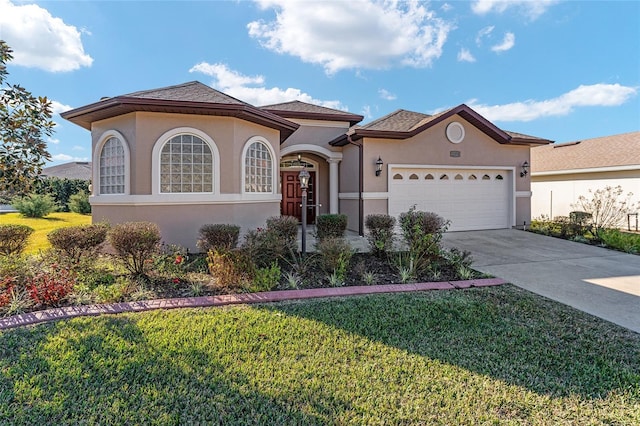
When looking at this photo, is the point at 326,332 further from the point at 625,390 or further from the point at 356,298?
the point at 625,390

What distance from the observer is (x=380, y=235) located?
8266 mm

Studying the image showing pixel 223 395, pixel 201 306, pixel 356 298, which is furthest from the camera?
pixel 356 298

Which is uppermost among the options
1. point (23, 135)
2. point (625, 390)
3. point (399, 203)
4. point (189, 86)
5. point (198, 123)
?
point (189, 86)

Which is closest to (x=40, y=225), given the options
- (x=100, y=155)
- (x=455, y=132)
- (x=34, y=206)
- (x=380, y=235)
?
(x=34, y=206)

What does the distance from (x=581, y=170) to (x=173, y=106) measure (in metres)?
19.0

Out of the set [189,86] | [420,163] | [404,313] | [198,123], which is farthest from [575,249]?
[189,86]

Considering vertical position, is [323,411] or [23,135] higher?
[23,135]

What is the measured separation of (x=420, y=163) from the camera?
12.2 meters

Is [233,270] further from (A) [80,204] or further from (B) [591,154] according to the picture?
(B) [591,154]

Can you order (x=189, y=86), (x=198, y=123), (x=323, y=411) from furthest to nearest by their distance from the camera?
(x=189, y=86)
(x=198, y=123)
(x=323, y=411)

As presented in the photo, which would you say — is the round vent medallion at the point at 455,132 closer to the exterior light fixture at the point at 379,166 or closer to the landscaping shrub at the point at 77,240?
the exterior light fixture at the point at 379,166

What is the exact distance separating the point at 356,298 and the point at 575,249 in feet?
27.9

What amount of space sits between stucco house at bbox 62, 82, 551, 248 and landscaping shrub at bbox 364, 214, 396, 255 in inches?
111

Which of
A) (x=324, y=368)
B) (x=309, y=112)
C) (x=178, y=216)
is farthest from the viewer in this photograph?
(x=309, y=112)
